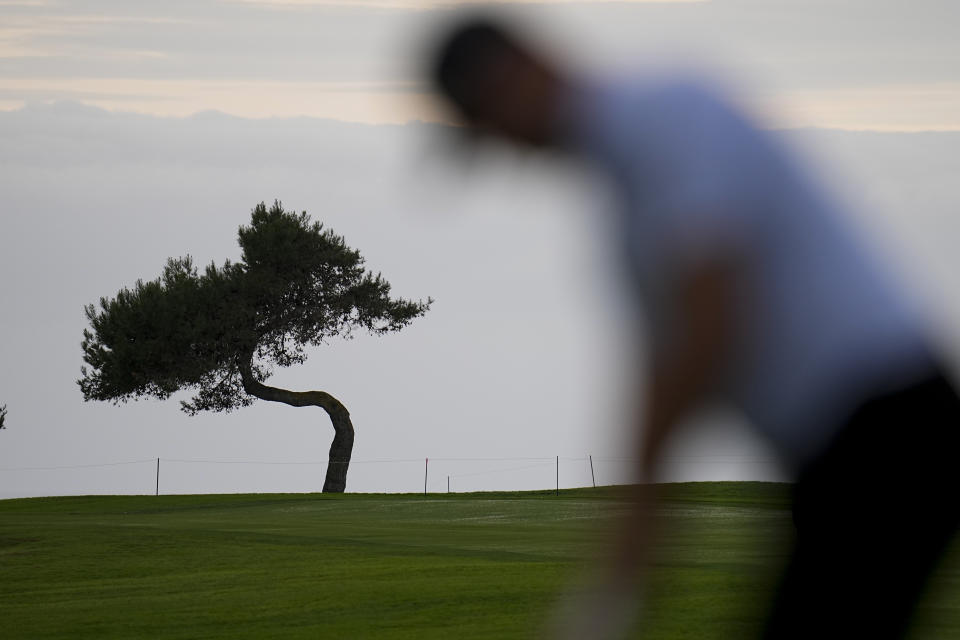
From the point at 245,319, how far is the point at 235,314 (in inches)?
13.7

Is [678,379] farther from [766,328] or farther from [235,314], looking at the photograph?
[235,314]

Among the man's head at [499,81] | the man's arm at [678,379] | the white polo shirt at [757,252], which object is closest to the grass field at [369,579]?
the man's arm at [678,379]

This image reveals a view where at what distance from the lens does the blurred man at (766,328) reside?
109 inches

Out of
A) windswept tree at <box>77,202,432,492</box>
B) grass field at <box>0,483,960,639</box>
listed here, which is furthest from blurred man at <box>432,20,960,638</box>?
windswept tree at <box>77,202,432,492</box>

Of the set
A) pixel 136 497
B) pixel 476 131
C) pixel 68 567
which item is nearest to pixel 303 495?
pixel 136 497

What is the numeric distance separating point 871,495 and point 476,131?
47.2 inches

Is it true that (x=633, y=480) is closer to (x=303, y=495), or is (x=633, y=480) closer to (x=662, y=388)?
(x=662, y=388)

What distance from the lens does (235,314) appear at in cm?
3875

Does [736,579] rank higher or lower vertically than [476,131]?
lower

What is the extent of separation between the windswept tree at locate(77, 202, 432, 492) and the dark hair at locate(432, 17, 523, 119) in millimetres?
36173

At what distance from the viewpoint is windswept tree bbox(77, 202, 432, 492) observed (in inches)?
1523

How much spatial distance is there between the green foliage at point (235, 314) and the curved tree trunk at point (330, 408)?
1.05ft

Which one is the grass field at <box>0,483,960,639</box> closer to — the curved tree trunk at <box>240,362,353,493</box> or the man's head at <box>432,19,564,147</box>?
the man's head at <box>432,19,564,147</box>

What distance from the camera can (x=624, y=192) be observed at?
2852 millimetres
